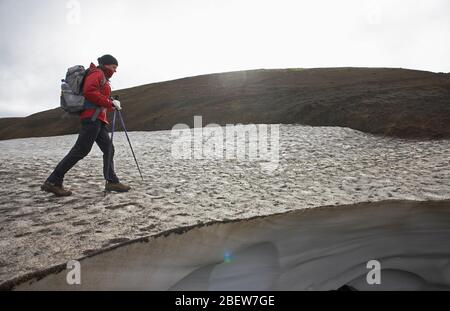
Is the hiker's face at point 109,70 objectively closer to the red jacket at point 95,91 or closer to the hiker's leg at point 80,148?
the red jacket at point 95,91

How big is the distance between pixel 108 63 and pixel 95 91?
0.68 m

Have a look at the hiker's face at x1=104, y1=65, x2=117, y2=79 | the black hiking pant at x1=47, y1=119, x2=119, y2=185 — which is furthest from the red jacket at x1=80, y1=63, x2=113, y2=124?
the hiker's face at x1=104, y1=65, x2=117, y2=79

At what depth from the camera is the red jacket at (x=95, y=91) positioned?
5.00 meters

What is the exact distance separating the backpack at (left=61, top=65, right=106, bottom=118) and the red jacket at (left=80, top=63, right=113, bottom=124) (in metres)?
0.09

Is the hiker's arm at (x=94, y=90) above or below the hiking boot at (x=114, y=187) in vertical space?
above

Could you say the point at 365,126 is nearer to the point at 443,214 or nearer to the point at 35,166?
the point at 443,214

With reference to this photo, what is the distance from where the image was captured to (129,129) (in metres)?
24.5

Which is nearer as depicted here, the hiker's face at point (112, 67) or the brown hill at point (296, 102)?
the hiker's face at point (112, 67)

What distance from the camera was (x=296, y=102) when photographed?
20.5 metres

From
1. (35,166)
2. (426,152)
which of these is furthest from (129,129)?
(426,152)

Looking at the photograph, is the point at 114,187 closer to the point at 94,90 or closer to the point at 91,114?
the point at 91,114

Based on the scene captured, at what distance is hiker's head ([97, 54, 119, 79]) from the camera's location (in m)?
5.39

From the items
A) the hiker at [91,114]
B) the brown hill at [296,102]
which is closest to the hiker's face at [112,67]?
the hiker at [91,114]

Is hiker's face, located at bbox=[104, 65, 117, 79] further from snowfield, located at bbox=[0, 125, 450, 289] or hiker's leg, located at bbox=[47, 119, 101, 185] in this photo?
snowfield, located at bbox=[0, 125, 450, 289]
